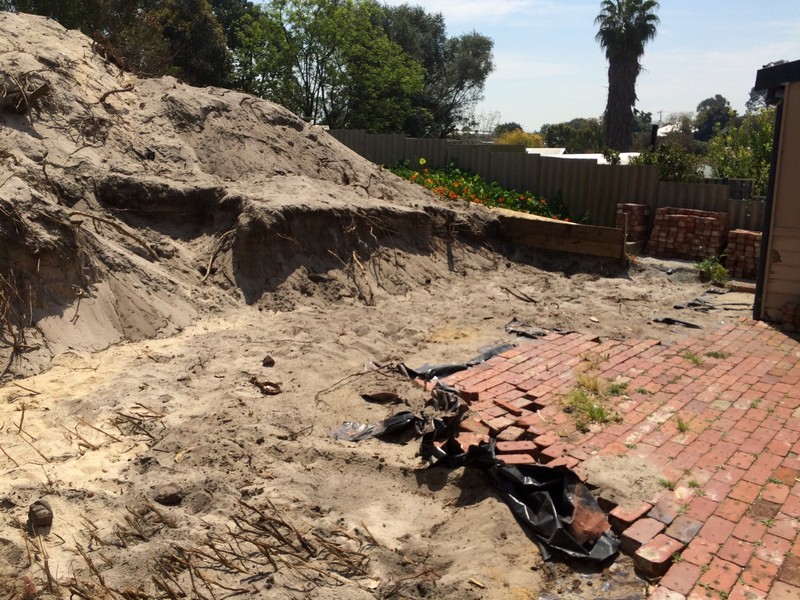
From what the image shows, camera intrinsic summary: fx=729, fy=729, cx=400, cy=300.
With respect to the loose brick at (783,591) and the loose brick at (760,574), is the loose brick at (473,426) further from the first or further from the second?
the loose brick at (783,591)

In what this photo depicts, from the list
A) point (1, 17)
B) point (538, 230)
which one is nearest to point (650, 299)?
point (538, 230)

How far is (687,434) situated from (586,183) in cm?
930

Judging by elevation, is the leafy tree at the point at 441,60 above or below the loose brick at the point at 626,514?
above

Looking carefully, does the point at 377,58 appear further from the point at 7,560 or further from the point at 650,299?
the point at 7,560

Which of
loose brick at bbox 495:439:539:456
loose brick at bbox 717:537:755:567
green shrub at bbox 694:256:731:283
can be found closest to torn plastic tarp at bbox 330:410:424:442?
loose brick at bbox 495:439:539:456

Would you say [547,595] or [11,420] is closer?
[547,595]

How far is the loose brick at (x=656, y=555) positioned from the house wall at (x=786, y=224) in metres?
5.57

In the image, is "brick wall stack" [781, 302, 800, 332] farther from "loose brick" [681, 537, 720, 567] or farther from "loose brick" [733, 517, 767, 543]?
"loose brick" [681, 537, 720, 567]

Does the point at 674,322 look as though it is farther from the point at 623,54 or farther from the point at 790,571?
the point at 623,54

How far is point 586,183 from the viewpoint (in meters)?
14.0

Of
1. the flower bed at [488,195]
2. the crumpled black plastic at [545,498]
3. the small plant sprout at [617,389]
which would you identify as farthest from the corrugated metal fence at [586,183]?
the crumpled black plastic at [545,498]

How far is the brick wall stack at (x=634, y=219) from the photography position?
495 inches

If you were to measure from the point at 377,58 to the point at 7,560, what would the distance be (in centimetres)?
2585

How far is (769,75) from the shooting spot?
8.36 metres
